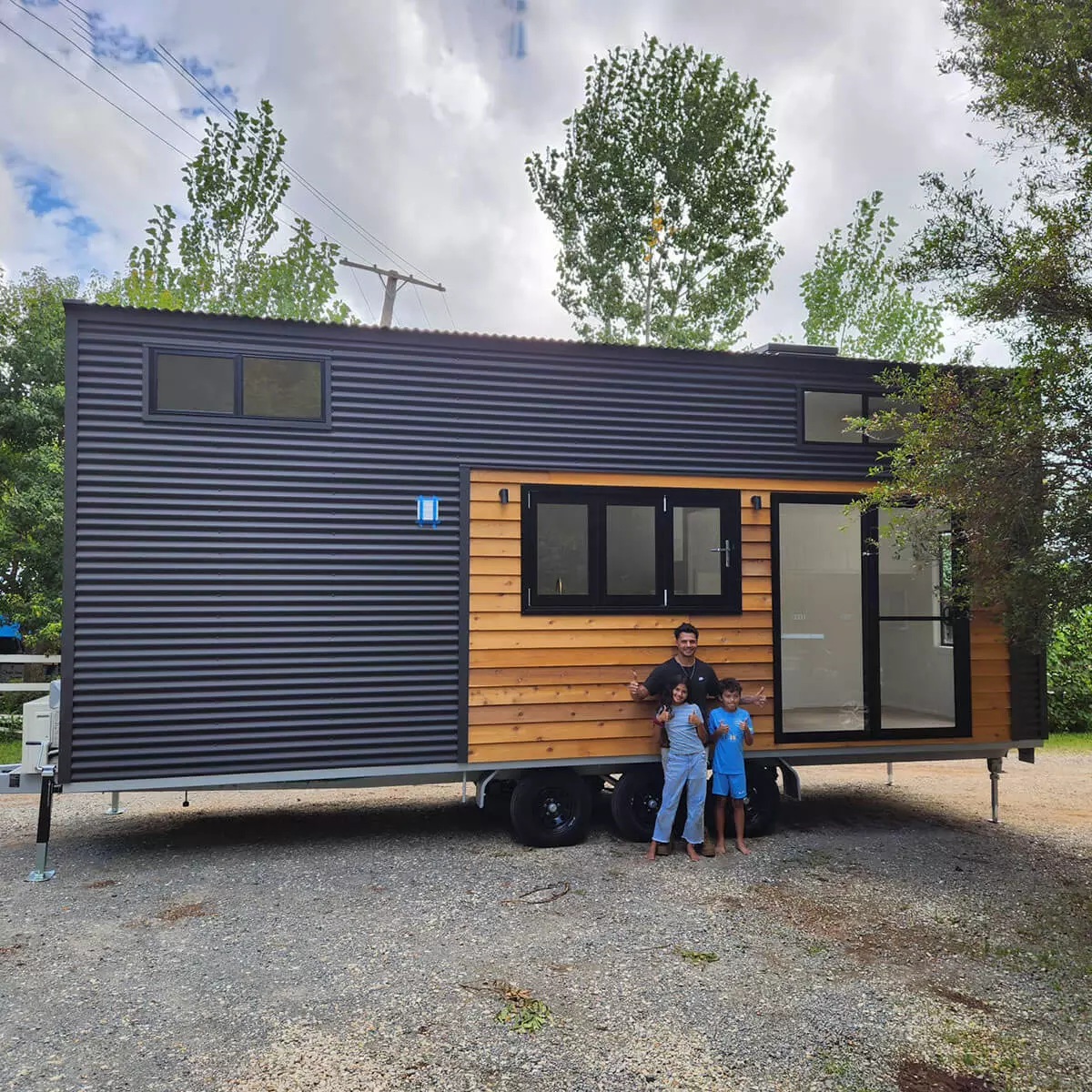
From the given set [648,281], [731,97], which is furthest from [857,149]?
[648,281]

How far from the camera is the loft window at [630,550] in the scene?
19.5 feet

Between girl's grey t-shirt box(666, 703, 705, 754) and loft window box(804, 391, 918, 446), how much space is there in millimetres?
2261

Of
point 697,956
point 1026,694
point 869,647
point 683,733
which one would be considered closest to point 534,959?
point 697,956

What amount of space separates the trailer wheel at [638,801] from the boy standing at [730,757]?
0.42 meters

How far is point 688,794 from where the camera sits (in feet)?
18.6

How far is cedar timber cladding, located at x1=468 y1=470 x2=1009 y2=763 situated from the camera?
5770 mm

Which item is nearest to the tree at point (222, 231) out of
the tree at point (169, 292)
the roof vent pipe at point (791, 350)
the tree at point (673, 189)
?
the tree at point (169, 292)

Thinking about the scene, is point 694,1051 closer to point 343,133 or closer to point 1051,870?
point 1051,870

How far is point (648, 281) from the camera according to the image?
1588cm

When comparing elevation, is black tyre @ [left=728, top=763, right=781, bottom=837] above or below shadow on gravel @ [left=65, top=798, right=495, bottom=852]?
above

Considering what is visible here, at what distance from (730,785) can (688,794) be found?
0.31 metres

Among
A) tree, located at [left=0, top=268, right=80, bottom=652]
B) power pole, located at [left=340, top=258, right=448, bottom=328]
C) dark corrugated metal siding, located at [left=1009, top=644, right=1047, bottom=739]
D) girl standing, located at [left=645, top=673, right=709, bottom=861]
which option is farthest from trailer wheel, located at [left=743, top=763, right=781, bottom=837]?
tree, located at [left=0, top=268, right=80, bottom=652]

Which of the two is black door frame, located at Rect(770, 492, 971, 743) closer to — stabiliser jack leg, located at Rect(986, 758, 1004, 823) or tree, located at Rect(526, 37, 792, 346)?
stabiliser jack leg, located at Rect(986, 758, 1004, 823)

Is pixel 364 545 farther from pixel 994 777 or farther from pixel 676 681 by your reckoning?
pixel 994 777
